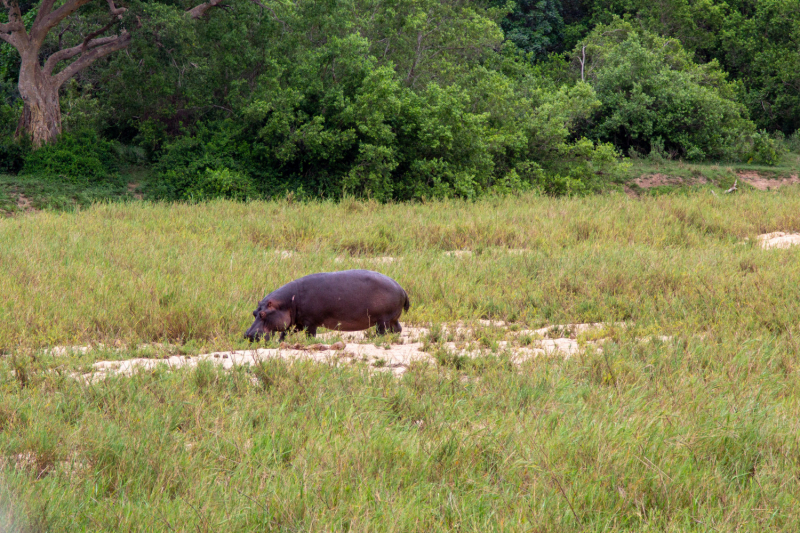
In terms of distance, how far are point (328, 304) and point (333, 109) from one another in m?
11.5

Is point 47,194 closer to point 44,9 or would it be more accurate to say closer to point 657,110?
point 44,9

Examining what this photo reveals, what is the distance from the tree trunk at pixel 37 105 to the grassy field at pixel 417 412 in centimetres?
1127

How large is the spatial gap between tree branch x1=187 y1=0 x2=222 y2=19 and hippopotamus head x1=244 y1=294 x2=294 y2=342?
46.7ft

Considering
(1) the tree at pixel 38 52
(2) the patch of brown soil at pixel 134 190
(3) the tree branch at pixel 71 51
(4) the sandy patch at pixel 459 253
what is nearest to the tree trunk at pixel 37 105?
(1) the tree at pixel 38 52

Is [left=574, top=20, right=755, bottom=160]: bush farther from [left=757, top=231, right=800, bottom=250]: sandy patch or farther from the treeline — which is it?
[left=757, top=231, right=800, bottom=250]: sandy patch

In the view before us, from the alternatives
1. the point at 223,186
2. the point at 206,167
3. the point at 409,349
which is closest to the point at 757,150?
the point at 223,186

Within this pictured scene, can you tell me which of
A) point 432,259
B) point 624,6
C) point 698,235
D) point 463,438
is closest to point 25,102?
point 432,259

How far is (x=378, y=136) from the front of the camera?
15703 millimetres

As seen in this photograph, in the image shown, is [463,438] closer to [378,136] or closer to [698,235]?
[698,235]

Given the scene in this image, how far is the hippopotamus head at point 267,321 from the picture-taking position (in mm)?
5410

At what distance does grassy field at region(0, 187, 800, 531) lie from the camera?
2.86m

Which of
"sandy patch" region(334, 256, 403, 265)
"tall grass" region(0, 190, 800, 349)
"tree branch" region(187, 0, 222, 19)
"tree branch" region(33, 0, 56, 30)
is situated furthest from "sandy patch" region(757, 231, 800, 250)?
"tree branch" region(33, 0, 56, 30)

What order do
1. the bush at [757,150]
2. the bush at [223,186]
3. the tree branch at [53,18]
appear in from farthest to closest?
1. the bush at [757,150]
2. the tree branch at [53,18]
3. the bush at [223,186]

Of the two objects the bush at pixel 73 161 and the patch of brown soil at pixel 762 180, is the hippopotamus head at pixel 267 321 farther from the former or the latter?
the patch of brown soil at pixel 762 180
